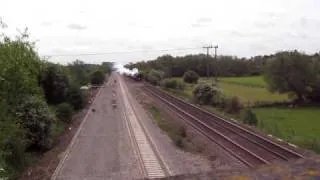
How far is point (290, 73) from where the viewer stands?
280 feet

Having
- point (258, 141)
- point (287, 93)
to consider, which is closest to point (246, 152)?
point (258, 141)

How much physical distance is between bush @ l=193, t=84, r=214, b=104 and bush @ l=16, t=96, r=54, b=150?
3675cm

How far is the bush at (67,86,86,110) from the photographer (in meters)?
57.7

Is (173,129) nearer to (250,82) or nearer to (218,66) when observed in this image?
(250,82)

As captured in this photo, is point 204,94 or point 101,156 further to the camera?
point 204,94

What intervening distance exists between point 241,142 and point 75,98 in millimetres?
30921

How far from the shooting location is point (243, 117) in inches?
1810

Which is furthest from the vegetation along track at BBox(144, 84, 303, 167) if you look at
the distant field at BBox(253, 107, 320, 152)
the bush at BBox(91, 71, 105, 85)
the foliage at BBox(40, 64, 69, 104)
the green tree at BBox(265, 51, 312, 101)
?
the bush at BBox(91, 71, 105, 85)

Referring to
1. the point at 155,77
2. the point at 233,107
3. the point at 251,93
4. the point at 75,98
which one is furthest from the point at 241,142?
the point at 155,77

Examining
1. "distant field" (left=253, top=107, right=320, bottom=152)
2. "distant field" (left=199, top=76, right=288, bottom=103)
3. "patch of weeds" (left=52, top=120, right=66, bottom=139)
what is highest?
"patch of weeds" (left=52, top=120, right=66, bottom=139)

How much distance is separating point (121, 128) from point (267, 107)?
37407mm

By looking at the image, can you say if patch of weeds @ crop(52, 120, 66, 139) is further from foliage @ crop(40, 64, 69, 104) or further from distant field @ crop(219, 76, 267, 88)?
distant field @ crop(219, 76, 267, 88)

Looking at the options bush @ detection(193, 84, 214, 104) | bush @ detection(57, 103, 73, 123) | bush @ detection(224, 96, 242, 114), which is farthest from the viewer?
bush @ detection(193, 84, 214, 104)

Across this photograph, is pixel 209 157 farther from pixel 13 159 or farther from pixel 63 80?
pixel 63 80
